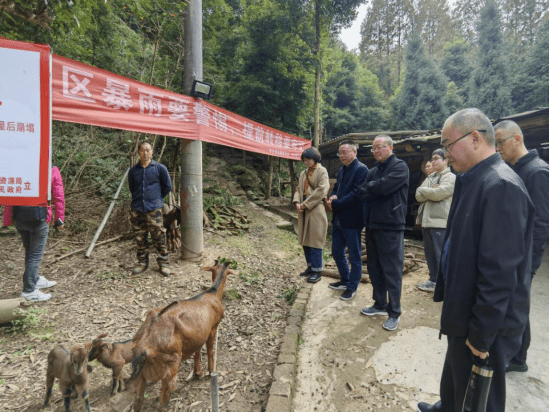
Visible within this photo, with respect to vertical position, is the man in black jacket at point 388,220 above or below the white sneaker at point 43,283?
above

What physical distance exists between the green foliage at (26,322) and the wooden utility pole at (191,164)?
226cm

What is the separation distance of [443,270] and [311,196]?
252 centimetres

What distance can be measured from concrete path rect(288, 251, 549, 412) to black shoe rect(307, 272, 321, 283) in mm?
569

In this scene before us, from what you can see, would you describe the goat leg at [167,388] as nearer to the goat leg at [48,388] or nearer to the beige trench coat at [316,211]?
the goat leg at [48,388]

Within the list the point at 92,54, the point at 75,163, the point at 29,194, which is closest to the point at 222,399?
the point at 29,194

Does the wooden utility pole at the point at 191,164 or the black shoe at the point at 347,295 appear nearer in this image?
the black shoe at the point at 347,295

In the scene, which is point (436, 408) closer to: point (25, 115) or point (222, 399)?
point (222, 399)

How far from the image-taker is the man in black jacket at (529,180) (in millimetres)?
2303

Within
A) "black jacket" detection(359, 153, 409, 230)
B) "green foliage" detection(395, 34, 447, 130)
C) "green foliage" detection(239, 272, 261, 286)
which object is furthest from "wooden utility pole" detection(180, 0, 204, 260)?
"green foliage" detection(395, 34, 447, 130)

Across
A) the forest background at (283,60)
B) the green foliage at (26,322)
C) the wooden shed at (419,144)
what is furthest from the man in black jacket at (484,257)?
the wooden shed at (419,144)

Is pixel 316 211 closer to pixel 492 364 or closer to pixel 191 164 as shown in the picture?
pixel 191 164

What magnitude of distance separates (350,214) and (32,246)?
13.9 ft

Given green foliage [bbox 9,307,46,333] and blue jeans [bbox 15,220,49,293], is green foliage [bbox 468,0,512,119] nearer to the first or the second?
blue jeans [bbox 15,220,49,293]

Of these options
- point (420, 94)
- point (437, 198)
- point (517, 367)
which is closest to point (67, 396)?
point (517, 367)
